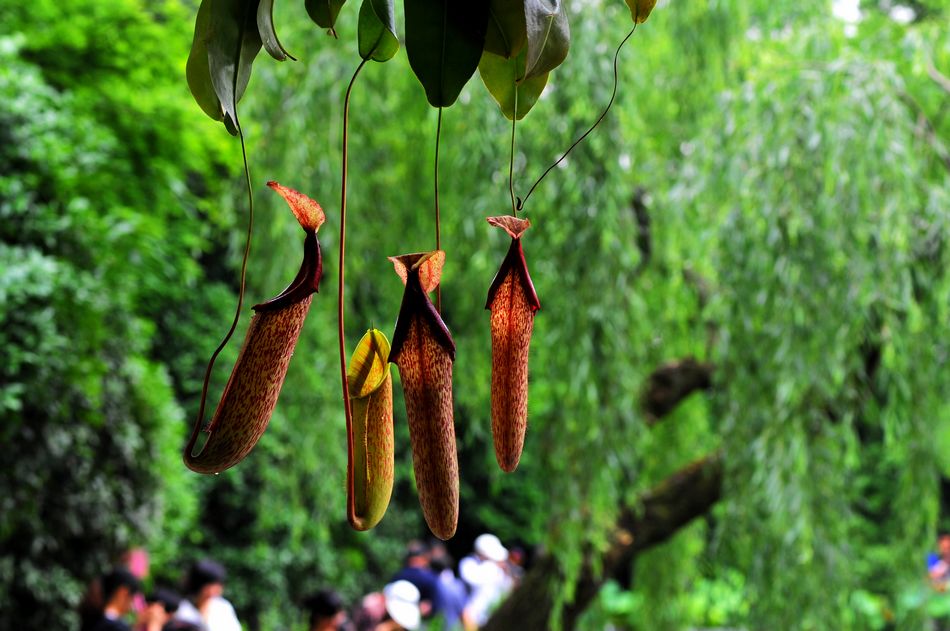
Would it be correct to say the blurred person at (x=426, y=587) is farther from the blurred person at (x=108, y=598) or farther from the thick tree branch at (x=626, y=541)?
the blurred person at (x=108, y=598)

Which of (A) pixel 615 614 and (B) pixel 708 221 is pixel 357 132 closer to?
(B) pixel 708 221

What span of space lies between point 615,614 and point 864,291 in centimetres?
760

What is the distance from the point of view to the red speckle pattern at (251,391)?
0.44 meters

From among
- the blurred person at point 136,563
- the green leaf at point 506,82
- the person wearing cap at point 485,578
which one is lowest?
the person wearing cap at point 485,578

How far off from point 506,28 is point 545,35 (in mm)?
29

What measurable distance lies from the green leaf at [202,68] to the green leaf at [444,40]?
0.34 ft

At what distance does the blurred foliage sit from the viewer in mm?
2637

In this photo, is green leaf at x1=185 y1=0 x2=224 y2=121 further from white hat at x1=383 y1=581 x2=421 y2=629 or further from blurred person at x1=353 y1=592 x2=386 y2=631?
blurred person at x1=353 y1=592 x2=386 y2=631

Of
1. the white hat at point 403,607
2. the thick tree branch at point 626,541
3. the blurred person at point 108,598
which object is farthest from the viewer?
the thick tree branch at point 626,541

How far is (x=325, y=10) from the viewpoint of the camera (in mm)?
521

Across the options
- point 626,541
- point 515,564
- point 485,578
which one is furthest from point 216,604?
point 515,564

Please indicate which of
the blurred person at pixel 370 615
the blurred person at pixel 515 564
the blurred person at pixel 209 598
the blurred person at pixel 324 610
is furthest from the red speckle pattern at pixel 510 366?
the blurred person at pixel 515 564

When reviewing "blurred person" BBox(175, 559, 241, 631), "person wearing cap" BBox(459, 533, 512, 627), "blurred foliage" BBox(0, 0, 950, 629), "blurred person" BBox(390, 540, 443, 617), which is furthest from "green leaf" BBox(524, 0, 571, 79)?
"person wearing cap" BBox(459, 533, 512, 627)

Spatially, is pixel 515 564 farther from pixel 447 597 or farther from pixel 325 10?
pixel 325 10
